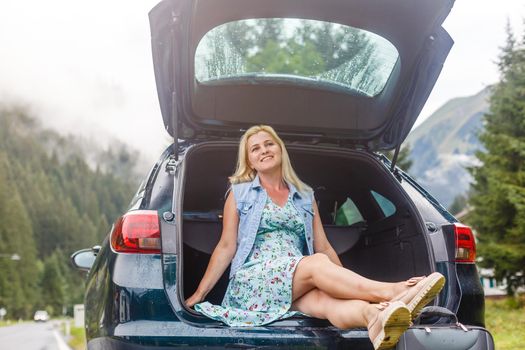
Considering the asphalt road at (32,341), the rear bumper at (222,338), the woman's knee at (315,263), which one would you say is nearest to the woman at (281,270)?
the woman's knee at (315,263)

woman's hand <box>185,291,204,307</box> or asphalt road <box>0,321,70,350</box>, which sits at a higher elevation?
woman's hand <box>185,291,204,307</box>

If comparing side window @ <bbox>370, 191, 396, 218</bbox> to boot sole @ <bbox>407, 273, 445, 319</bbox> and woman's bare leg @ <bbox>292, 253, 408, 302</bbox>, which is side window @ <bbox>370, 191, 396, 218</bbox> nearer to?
woman's bare leg @ <bbox>292, 253, 408, 302</bbox>

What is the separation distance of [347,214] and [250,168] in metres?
1.22

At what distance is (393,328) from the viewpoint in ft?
8.50

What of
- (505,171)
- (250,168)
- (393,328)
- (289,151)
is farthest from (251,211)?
(505,171)

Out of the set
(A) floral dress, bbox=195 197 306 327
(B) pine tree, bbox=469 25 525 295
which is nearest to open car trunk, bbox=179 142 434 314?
(A) floral dress, bbox=195 197 306 327

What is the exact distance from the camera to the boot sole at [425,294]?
2689 millimetres

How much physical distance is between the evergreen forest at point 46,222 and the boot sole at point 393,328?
48.4 metres

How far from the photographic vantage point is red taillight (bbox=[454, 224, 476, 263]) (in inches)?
129

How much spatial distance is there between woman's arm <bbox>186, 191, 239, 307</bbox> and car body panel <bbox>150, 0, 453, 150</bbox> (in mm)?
495

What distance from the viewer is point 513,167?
21594 millimetres

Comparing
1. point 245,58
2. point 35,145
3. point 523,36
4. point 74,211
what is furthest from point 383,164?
point 35,145

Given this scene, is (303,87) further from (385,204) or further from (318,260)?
(318,260)

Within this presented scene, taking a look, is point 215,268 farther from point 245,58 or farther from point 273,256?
point 245,58
